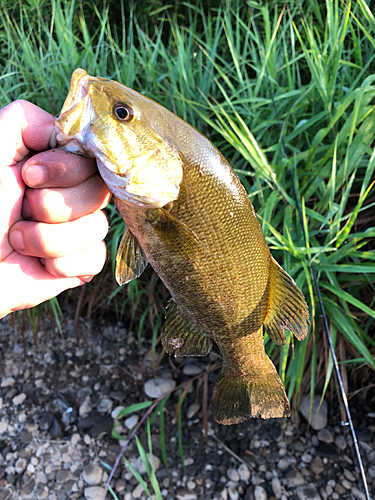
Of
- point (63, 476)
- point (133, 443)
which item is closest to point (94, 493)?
point (63, 476)

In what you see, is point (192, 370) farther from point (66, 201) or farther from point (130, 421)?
point (66, 201)

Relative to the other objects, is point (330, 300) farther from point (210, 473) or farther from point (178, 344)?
point (210, 473)

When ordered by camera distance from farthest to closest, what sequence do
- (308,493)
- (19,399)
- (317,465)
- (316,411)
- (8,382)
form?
(8,382) → (19,399) → (316,411) → (317,465) → (308,493)

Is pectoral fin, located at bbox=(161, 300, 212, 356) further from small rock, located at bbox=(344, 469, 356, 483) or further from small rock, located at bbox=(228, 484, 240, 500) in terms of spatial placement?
small rock, located at bbox=(344, 469, 356, 483)

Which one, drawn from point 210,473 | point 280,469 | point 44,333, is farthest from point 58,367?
point 280,469

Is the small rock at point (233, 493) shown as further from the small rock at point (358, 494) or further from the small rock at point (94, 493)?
the small rock at point (94, 493)

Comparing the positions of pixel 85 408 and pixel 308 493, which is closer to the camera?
pixel 308 493

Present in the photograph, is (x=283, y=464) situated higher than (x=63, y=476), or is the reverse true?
(x=63, y=476)
